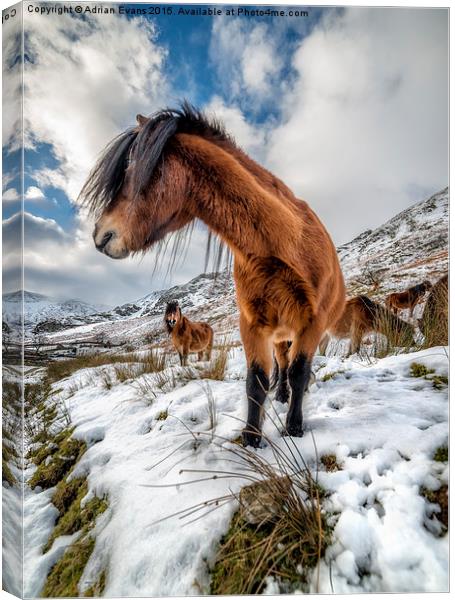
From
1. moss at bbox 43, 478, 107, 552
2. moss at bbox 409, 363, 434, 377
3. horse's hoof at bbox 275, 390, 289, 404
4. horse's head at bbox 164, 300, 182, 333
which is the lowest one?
moss at bbox 43, 478, 107, 552

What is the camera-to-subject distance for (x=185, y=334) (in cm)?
204

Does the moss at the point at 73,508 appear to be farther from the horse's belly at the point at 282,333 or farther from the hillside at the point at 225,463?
the horse's belly at the point at 282,333

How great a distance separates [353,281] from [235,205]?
0.89 m

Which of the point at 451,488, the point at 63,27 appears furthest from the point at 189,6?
the point at 451,488

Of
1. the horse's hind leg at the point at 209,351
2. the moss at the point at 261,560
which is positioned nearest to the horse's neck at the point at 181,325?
the horse's hind leg at the point at 209,351

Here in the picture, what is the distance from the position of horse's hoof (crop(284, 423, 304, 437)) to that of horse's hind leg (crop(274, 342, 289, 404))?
0.30 m

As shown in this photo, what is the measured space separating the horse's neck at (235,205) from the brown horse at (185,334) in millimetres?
542

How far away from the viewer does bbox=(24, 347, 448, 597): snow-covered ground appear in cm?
142

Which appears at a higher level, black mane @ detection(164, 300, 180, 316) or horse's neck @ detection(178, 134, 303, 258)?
horse's neck @ detection(178, 134, 303, 258)

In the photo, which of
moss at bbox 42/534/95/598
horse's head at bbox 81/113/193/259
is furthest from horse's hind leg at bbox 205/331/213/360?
moss at bbox 42/534/95/598

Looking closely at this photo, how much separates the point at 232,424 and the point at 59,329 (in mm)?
1008

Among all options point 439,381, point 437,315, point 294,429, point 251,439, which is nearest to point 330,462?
point 294,429

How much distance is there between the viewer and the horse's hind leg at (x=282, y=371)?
2.14 metres

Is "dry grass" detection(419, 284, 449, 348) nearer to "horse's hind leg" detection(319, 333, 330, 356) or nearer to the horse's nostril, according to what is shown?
"horse's hind leg" detection(319, 333, 330, 356)
